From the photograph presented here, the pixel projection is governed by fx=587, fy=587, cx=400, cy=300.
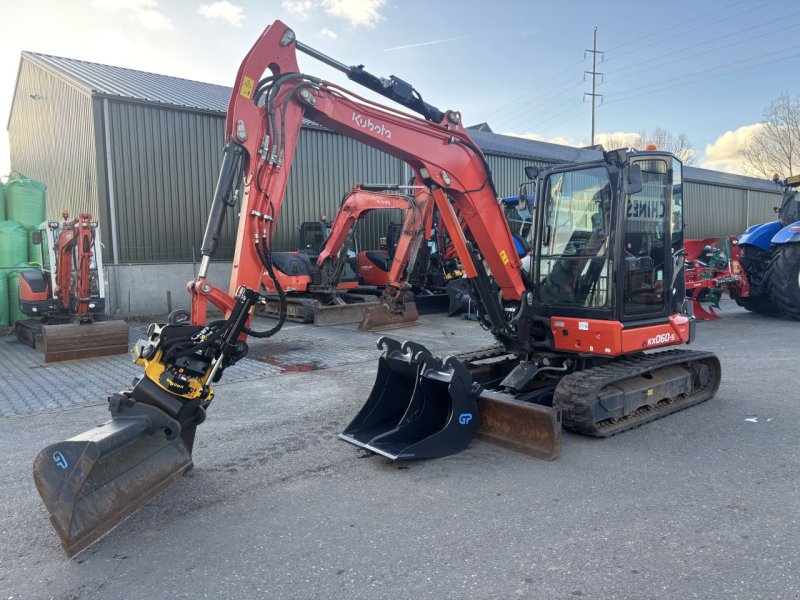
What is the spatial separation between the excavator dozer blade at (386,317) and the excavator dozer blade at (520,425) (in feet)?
22.6

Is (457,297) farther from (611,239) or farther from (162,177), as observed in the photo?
(611,239)

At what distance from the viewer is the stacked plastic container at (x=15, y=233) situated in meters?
12.2

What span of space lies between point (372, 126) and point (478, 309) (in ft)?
7.14

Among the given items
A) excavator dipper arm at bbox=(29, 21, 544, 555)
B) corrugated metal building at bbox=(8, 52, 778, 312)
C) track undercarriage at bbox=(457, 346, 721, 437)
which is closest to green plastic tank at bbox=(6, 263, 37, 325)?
corrugated metal building at bbox=(8, 52, 778, 312)

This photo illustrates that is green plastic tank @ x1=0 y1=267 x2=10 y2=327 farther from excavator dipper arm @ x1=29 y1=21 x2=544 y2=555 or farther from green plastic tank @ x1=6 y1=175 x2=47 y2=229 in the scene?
excavator dipper arm @ x1=29 y1=21 x2=544 y2=555

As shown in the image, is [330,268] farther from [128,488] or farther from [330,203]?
[128,488]

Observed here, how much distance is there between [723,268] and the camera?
42.0 ft

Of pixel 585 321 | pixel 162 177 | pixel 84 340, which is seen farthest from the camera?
pixel 162 177

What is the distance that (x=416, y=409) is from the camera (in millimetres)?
4996

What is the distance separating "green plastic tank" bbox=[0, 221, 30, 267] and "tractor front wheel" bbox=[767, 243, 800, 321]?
15592 mm

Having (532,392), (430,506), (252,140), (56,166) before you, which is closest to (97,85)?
(56,166)

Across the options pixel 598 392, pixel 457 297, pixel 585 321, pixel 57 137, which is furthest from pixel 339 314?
pixel 57 137

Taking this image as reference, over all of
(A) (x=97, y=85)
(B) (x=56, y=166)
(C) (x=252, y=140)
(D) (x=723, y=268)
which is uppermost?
(A) (x=97, y=85)

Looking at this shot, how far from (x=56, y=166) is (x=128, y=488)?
56.9 ft
